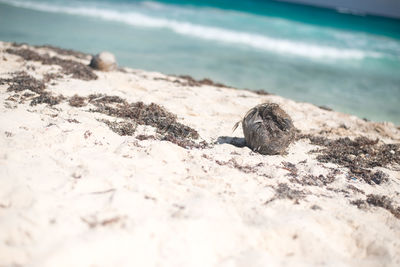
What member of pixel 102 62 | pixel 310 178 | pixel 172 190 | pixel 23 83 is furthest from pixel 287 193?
pixel 102 62

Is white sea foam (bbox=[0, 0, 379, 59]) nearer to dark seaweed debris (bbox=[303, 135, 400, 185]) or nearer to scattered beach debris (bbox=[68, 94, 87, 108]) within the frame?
dark seaweed debris (bbox=[303, 135, 400, 185])

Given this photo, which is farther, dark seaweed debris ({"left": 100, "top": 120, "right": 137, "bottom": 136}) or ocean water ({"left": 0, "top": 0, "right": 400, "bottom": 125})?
ocean water ({"left": 0, "top": 0, "right": 400, "bottom": 125})

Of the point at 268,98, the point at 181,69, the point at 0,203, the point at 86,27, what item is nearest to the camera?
the point at 0,203

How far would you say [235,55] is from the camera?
15.2m

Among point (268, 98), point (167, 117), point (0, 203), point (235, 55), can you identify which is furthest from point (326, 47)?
point (0, 203)

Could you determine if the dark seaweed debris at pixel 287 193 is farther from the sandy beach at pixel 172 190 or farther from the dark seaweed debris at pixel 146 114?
the dark seaweed debris at pixel 146 114

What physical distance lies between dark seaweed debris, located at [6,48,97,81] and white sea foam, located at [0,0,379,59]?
39.3 ft

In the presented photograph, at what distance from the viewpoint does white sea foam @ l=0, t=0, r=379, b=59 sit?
747 inches

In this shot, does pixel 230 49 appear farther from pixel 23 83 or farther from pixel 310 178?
pixel 310 178

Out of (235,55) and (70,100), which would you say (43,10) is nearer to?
(235,55)

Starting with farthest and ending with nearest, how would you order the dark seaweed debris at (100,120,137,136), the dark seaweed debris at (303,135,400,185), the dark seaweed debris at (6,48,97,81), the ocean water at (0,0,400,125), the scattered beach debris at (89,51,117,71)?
Answer: 1. the ocean water at (0,0,400,125)
2. the scattered beach debris at (89,51,117,71)
3. the dark seaweed debris at (6,48,97,81)
4. the dark seaweed debris at (100,120,137,136)
5. the dark seaweed debris at (303,135,400,185)

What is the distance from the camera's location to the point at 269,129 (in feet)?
15.9

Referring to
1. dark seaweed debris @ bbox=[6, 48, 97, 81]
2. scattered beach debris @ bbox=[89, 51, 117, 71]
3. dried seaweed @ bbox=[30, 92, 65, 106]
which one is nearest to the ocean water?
scattered beach debris @ bbox=[89, 51, 117, 71]

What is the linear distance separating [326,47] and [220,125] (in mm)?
17848
